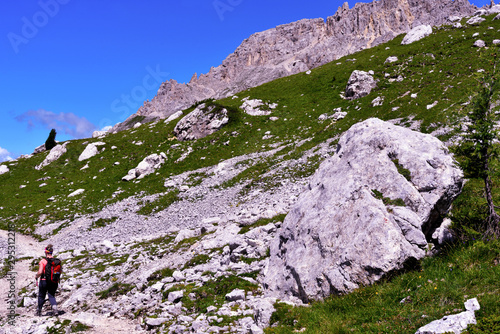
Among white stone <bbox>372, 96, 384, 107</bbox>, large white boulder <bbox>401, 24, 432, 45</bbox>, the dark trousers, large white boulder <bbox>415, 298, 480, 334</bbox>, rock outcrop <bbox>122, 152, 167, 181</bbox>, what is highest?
large white boulder <bbox>401, 24, 432, 45</bbox>

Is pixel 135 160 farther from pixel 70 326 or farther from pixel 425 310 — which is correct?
pixel 425 310

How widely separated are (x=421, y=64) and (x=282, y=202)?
44.0 metres

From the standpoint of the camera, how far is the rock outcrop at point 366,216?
8.43 metres

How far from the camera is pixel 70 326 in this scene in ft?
33.6

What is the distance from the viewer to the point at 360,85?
47312mm

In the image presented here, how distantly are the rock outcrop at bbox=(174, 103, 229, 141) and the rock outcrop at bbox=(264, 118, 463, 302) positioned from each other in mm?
39966

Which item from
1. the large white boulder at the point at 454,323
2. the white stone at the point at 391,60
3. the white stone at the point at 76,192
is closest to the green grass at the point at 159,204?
the white stone at the point at 76,192

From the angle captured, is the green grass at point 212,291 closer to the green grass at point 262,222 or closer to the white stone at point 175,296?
the white stone at point 175,296

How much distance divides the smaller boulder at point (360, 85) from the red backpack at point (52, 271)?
47.3 metres

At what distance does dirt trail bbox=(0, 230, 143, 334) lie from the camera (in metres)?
10.8

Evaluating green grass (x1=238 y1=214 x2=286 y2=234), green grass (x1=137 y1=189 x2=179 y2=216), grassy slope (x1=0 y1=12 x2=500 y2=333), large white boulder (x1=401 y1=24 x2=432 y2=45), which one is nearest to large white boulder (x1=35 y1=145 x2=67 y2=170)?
grassy slope (x1=0 y1=12 x2=500 y2=333)

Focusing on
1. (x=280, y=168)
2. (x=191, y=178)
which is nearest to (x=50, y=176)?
(x=191, y=178)

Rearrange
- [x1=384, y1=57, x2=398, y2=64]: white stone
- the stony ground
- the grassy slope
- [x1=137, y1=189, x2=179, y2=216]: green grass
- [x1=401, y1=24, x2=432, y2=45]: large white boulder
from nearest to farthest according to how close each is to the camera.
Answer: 1. the grassy slope
2. the stony ground
3. [x1=137, y1=189, x2=179, y2=216]: green grass
4. [x1=384, y1=57, x2=398, y2=64]: white stone
5. [x1=401, y1=24, x2=432, y2=45]: large white boulder

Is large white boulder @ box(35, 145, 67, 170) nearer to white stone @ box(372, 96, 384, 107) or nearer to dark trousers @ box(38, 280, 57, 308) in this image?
dark trousers @ box(38, 280, 57, 308)
